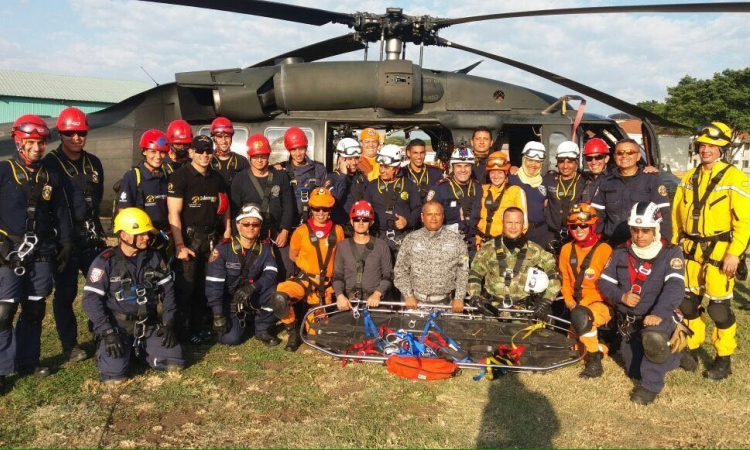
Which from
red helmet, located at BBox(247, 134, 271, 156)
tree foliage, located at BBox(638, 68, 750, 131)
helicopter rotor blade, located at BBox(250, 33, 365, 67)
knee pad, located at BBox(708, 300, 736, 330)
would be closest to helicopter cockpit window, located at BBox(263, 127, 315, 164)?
helicopter rotor blade, located at BBox(250, 33, 365, 67)

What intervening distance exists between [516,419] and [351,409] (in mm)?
1280

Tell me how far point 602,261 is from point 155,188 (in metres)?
4.71

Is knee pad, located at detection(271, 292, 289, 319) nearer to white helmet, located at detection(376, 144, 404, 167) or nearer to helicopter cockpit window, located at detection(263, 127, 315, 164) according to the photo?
white helmet, located at detection(376, 144, 404, 167)

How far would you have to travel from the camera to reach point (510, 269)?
16.7ft

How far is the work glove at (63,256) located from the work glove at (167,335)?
1037 mm

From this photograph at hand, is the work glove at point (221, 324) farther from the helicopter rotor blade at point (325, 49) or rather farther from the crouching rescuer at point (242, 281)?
the helicopter rotor blade at point (325, 49)

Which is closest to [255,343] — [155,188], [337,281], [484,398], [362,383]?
[337,281]

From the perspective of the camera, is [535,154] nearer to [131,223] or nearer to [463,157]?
[463,157]

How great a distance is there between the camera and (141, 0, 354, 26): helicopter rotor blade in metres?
6.64

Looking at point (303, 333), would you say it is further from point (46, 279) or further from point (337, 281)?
point (46, 279)

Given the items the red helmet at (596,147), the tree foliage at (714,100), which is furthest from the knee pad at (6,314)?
the tree foliage at (714,100)

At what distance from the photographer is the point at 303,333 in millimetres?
5191

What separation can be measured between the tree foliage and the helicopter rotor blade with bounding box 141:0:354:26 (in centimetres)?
3767

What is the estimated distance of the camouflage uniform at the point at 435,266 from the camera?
17.1 feet
